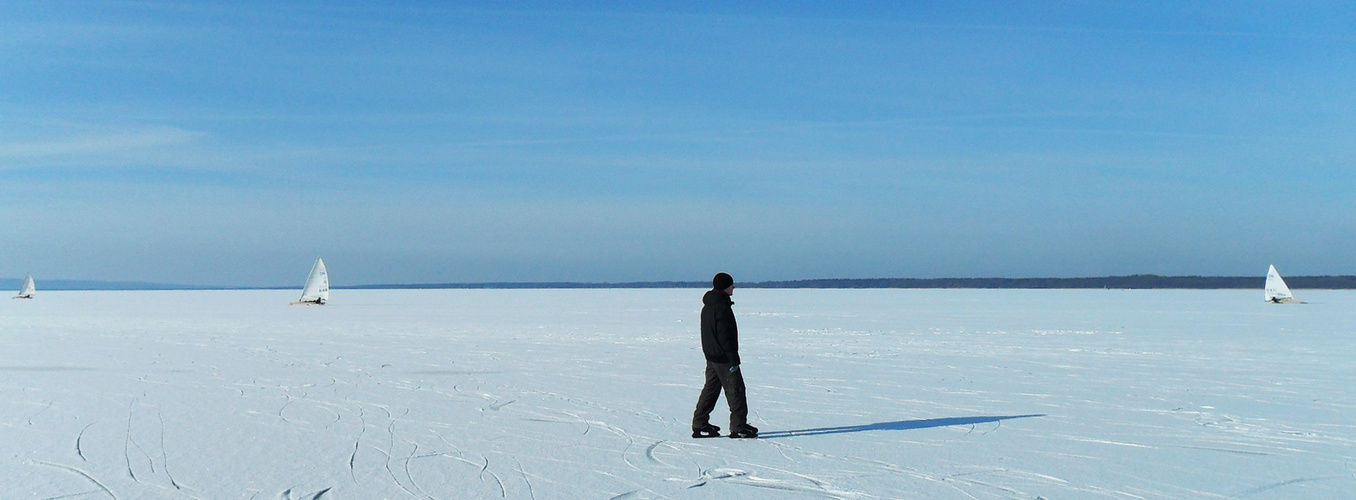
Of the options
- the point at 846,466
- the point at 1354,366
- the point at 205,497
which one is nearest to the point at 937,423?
the point at 846,466

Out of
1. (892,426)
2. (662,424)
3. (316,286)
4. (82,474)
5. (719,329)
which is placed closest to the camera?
(82,474)

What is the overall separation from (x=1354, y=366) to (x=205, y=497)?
1487cm

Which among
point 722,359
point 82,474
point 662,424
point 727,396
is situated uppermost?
point 722,359

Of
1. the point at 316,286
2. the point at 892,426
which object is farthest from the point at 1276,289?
the point at 892,426

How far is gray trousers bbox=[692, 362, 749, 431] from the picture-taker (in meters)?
8.44

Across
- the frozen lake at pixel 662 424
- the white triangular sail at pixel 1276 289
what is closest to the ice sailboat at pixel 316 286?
the frozen lake at pixel 662 424

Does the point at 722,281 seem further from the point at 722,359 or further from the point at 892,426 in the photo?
the point at 892,426

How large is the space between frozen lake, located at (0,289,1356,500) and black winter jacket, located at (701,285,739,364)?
2.33 ft

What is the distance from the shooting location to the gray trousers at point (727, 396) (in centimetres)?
844

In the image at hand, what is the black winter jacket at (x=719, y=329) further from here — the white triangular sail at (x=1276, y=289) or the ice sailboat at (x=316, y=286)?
the white triangular sail at (x=1276, y=289)

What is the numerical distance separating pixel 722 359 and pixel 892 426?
1842 mm

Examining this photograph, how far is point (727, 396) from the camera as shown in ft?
27.7

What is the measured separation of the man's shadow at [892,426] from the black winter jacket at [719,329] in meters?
0.83

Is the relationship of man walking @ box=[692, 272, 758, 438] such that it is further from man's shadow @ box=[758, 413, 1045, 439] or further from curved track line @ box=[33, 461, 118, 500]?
curved track line @ box=[33, 461, 118, 500]
